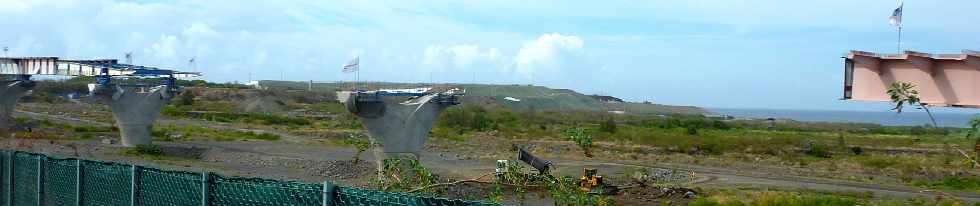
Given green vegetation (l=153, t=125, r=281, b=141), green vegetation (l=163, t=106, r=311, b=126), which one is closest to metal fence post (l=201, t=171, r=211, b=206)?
green vegetation (l=153, t=125, r=281, b=141)

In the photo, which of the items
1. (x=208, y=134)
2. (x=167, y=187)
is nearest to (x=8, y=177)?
(x=167, y=187)

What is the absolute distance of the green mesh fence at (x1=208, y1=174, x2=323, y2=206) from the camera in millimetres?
7629

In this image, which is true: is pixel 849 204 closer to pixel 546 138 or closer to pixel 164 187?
pixel 164 187

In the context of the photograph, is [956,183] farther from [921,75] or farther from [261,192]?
[261,192]

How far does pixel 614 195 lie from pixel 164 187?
24.2 m

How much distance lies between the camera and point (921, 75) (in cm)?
1234

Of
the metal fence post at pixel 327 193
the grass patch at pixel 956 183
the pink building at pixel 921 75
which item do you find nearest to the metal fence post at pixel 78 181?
the metal fence post at pixel 327 193

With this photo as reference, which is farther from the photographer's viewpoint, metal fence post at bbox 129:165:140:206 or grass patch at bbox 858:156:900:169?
grass patch at bbox 858:156:900:169

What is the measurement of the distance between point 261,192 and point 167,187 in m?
1.57

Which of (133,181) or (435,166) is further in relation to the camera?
(435,166)

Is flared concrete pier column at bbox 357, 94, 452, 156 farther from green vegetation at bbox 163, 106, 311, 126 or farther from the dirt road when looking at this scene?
green vegetation at bbox 163, 106, 311, 126

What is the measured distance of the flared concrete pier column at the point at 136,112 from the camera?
49438 millimetres

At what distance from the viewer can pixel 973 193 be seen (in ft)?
134

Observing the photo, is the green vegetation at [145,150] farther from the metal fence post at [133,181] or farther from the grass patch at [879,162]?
the metal fence post at [133,181]
